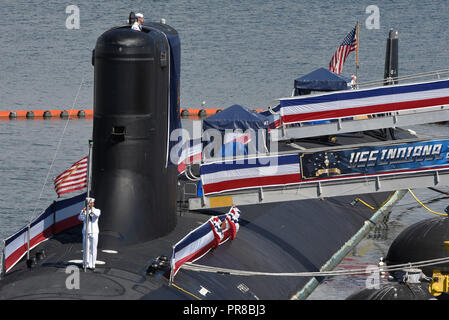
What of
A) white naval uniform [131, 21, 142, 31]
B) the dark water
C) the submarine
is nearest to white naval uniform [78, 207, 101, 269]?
the submarine

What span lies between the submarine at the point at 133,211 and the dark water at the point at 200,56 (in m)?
22.5

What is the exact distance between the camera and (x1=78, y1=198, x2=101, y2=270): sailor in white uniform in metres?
19.0

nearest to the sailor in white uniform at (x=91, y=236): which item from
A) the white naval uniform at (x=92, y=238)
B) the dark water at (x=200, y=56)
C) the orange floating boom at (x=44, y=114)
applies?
the white naval uniform at (x=92, y=238)

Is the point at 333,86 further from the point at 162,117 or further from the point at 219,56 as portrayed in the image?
the point at 219,56

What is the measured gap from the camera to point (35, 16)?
459ft

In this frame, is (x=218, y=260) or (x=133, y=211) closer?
(x=133, y=211)

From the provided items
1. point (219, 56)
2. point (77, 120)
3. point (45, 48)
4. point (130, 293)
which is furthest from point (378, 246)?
point (45, 48)

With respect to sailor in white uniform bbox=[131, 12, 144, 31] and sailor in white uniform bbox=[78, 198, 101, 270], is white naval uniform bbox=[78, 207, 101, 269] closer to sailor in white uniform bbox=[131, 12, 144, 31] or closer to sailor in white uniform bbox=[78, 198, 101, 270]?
sailor in white uniform bbox=[78, 198, 101, 270]

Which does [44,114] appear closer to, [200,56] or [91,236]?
[200,56]

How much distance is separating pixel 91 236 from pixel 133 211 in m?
1.84

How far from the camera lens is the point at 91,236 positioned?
19328 millimetres

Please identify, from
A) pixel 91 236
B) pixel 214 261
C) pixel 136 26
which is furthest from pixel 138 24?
pixel 214 261

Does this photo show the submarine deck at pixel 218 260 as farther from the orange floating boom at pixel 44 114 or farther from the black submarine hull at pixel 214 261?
the orange floating boom at pixel 44 114
